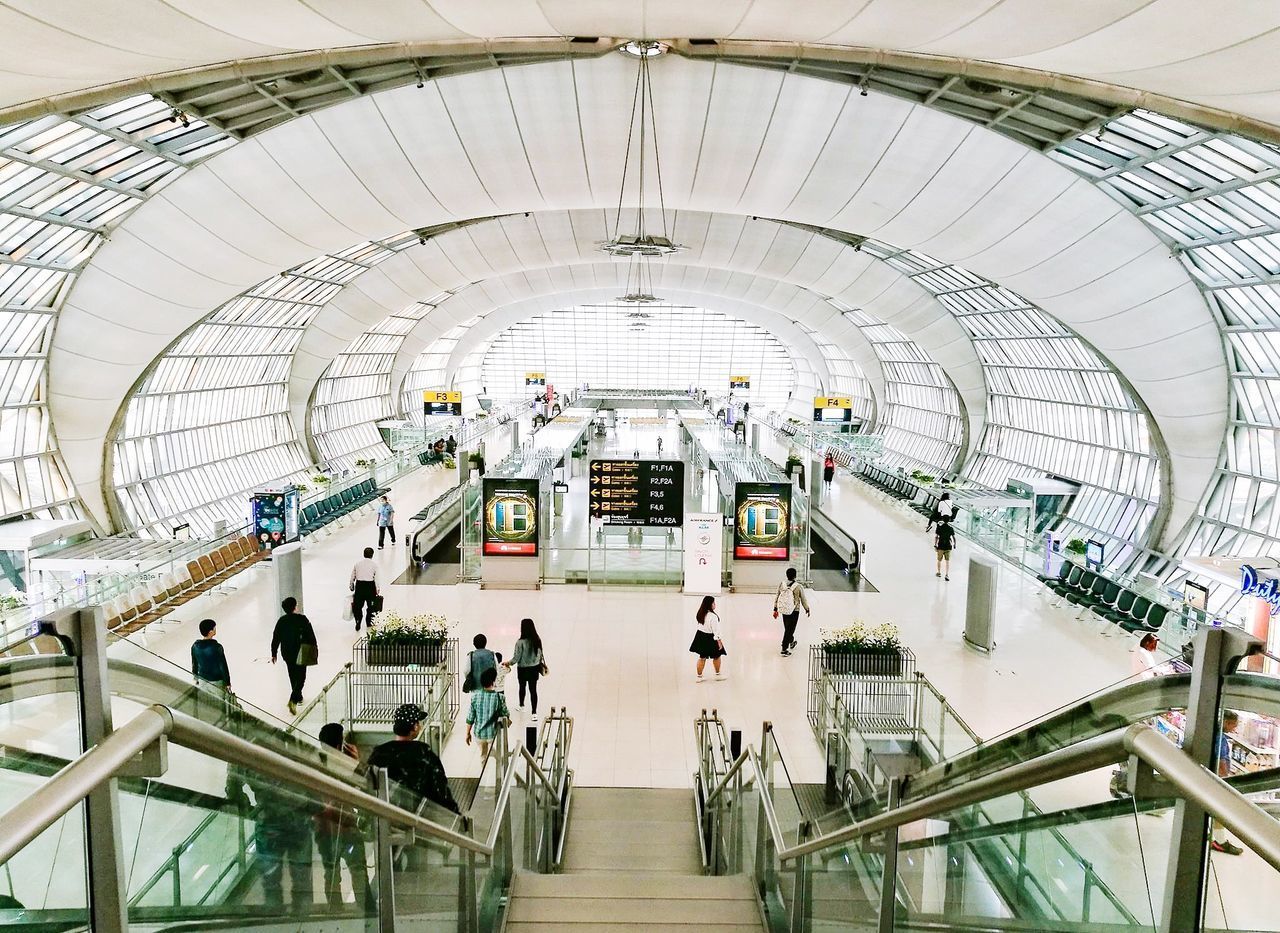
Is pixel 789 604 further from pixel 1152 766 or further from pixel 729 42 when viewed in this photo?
pixel 1152 766

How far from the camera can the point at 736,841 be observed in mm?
7188

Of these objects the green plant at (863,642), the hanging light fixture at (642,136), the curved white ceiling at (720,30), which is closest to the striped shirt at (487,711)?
the green plant at (863,642)

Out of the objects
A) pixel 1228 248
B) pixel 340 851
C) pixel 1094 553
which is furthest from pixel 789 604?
pixel 1228 248

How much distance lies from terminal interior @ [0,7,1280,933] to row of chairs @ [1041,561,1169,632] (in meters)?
0.12

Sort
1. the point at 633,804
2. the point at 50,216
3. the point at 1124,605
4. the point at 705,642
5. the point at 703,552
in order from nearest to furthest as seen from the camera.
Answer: the point at 633,804 → the point at 705,642 → the point at 703,552 → the point at 1124,605 → the point at 50,216

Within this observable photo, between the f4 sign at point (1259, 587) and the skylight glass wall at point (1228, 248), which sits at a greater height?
the skylight glass wall at point (1228, 248)

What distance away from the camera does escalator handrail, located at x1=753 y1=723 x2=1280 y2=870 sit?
4.53 ft

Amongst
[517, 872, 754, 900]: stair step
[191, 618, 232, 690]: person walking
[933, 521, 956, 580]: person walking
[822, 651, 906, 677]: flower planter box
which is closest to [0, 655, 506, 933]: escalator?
[517, 872, 754, 900]: stair step

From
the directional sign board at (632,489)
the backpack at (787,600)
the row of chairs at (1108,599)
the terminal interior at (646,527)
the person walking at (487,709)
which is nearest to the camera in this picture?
the terminal interior at (646,527)

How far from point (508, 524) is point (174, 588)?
6051 millimetres

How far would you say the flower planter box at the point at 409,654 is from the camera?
11.5 meters

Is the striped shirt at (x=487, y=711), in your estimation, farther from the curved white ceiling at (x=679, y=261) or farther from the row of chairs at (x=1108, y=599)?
the curved white ceiling at (x=679, y=261)

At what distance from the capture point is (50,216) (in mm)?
22062

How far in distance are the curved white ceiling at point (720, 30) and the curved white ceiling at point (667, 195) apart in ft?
24.3
